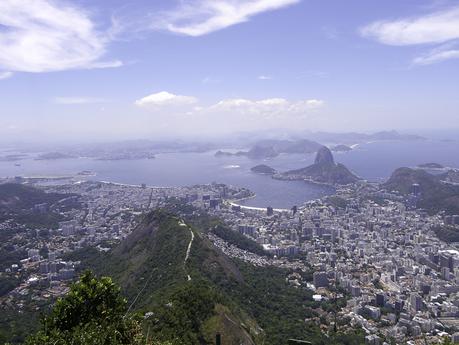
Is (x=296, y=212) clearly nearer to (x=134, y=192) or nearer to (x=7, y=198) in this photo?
(x=134, y=192)

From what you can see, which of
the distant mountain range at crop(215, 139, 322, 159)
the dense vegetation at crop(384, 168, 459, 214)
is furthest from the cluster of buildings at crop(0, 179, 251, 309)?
the distant mountain range at crop(215, 139, 322, 159)

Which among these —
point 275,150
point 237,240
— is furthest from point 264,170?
point 237,240

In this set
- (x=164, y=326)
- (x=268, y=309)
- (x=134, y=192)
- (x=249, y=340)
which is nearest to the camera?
(x=164, y=326)

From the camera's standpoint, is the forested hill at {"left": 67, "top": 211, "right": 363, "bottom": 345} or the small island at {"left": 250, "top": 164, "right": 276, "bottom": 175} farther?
the small island at {"left": 250, "top": 164, "right": 276, "bottom": 175}

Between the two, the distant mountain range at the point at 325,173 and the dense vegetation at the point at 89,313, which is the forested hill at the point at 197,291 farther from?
the distant mountain range at the point at 325,173

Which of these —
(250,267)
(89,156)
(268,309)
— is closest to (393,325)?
(268,309)

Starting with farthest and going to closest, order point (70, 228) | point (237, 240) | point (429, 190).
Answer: point (429, 190)
point (70, 228)
point (237, 240)

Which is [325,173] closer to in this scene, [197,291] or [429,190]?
[429,190]

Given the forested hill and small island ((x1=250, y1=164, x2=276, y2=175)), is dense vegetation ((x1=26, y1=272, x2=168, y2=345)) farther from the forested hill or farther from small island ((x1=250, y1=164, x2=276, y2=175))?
small island ((x1=250, y1=164, x2=276, y2=175))
